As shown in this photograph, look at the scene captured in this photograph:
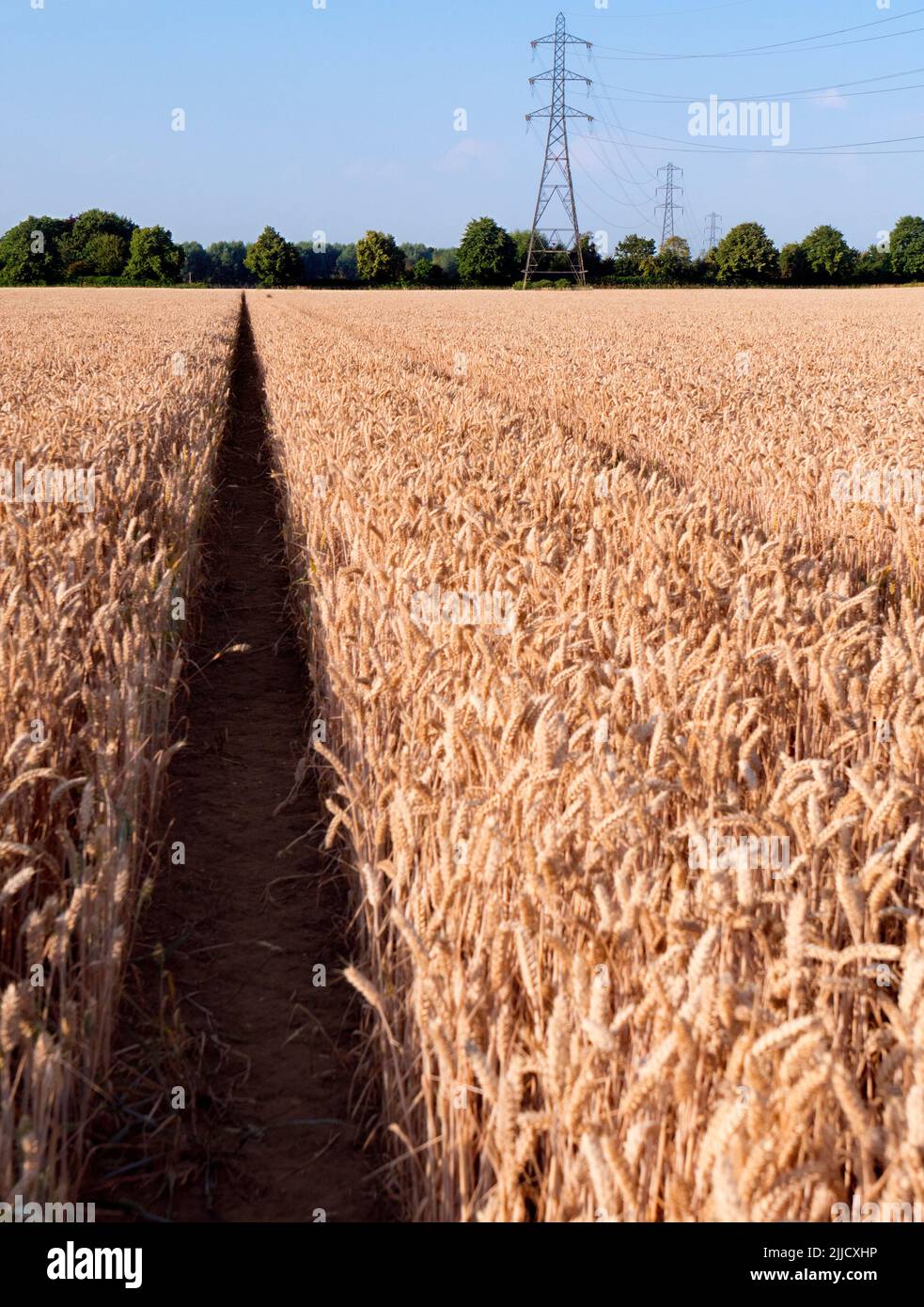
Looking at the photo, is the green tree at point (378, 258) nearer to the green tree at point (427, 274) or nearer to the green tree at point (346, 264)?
the green tree at point (427, 274)

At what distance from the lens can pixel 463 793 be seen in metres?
2.43

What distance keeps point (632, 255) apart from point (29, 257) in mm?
44889

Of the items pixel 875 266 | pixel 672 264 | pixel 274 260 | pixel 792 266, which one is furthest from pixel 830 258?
pixel 274 260

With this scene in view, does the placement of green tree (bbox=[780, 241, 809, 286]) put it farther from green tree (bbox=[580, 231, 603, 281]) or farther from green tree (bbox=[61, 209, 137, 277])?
green tree (bbox=[61, 209, 137, 277])

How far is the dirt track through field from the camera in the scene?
2.10 metres

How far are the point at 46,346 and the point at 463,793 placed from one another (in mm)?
14216

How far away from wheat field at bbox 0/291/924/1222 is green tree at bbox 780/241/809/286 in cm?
7496

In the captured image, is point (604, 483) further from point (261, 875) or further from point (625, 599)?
point (261, 875)

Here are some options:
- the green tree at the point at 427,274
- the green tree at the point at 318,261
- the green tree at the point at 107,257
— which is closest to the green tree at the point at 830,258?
the green tree at the point at 427,274

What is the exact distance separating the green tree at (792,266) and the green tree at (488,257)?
60.1ft

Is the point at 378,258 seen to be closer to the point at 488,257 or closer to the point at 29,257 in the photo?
the point at 488,257

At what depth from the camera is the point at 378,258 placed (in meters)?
78.1

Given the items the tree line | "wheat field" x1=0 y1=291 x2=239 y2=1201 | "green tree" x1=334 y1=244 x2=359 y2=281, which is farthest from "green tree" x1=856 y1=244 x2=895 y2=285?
"wheat field" x1=0 y1=291 x2=239 y2=1201
